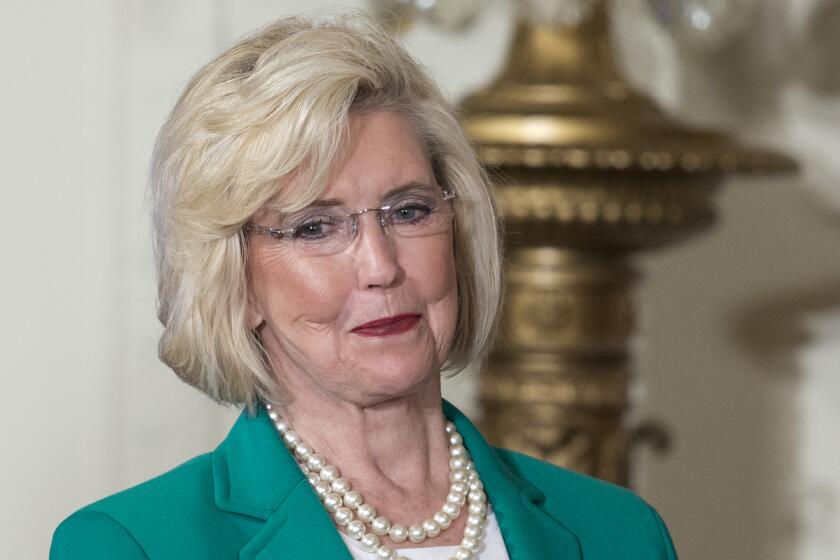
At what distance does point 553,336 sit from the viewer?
3828mm

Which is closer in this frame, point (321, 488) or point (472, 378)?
point (321, 488)

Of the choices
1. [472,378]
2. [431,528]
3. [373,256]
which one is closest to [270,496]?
[431,528]

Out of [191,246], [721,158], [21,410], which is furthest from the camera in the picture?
[21,410]

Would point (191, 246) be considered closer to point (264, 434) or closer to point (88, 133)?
point (264, 434)

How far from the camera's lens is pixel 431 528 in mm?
2340

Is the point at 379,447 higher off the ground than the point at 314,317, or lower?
lower

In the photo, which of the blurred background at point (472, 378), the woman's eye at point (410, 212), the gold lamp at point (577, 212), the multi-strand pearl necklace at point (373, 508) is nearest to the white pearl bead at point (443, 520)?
the multi-strand pearl necklace at point (373, 508)

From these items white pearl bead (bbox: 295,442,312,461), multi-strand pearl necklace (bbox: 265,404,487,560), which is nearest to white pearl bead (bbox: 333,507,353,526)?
multi-strand pearl necklace (bbox: 265,404,487,560)

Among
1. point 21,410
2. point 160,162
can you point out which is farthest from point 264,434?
point 21,410

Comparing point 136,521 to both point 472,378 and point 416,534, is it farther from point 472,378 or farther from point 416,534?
point 472,378

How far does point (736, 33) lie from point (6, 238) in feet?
7.45

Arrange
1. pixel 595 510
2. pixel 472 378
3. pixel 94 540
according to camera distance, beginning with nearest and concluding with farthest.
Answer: pixel 94 540 < pixel 595 510 < pixel 472 378

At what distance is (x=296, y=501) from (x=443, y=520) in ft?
0.74

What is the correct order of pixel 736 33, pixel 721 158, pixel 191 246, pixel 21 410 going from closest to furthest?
pixel 191 246
pixel 721 158
pixel 21 410
pixel 736 33
